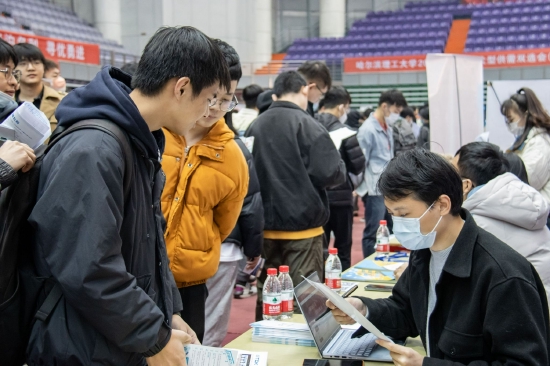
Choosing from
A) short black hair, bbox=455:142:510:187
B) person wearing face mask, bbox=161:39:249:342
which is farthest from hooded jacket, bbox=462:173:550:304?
person wearing face mask, bbox=161:39:249:342

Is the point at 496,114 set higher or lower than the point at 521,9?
lower

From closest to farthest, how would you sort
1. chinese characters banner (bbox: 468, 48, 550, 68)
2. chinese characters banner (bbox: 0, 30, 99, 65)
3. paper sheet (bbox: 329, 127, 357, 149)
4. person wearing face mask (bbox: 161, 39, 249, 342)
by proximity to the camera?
person wearing face mask (bbox: 161, 39, 249, 342), paper sheet (bbox: 329, 127, 357, 149), chinese characters banner (bbox: 0, 30, 99, 65), chinese characters banner (bbox: 468, 48, 550, 68)

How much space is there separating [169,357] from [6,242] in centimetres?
40

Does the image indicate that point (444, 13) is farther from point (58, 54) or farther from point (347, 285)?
point (347, 285)

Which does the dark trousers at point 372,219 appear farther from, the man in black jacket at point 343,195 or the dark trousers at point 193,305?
the dark trousers at point 193,305

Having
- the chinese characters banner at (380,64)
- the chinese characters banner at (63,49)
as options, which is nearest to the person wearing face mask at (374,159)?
the chinese characters banner at (63,49)

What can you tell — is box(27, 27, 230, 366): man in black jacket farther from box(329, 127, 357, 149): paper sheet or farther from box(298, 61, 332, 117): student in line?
box(329, 127, 357, 149): paper sheet

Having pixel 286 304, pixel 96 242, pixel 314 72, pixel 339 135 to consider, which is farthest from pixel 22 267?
pixel 339 135

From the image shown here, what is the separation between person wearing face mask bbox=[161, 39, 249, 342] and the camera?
2.11 metres

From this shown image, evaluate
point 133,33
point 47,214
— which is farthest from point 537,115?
point 133,33

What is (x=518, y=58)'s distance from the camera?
13.9 meters

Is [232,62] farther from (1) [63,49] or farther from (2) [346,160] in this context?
(1) [63,49]

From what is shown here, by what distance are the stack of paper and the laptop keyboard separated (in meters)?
0.10

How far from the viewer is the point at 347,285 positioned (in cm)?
258
